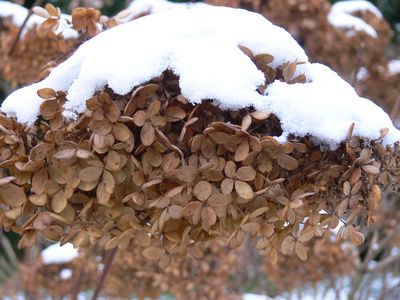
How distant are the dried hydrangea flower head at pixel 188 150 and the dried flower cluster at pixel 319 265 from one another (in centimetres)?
201

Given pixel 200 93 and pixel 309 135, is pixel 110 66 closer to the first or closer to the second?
pixel 200 93

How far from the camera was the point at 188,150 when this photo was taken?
984 millimetres

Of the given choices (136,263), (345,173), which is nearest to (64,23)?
(345,173)

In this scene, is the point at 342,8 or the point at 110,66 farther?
the point at 342,8

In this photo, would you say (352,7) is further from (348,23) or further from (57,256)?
(57,256)

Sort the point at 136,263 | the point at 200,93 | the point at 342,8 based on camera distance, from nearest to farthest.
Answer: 1. the point at 200,93
2. the point at 136,263
3. the point at 342,8

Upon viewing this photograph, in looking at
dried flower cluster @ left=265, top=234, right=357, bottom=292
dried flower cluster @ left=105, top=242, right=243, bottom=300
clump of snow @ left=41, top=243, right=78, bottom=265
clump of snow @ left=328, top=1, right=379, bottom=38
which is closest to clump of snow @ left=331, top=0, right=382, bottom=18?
clump of snow @ left=328, top=1, right=379, bottom=38

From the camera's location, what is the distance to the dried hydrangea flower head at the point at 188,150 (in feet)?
3.13

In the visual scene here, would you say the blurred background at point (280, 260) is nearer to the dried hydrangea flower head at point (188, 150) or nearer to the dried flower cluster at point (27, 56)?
the dried flower cluster at point (27, 56)

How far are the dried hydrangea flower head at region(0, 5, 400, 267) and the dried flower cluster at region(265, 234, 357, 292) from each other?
2.01 metres

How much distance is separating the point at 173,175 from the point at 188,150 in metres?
0.06

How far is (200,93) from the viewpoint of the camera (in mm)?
948

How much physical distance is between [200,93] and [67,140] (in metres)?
0.23

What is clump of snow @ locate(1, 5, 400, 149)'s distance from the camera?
97 cm
